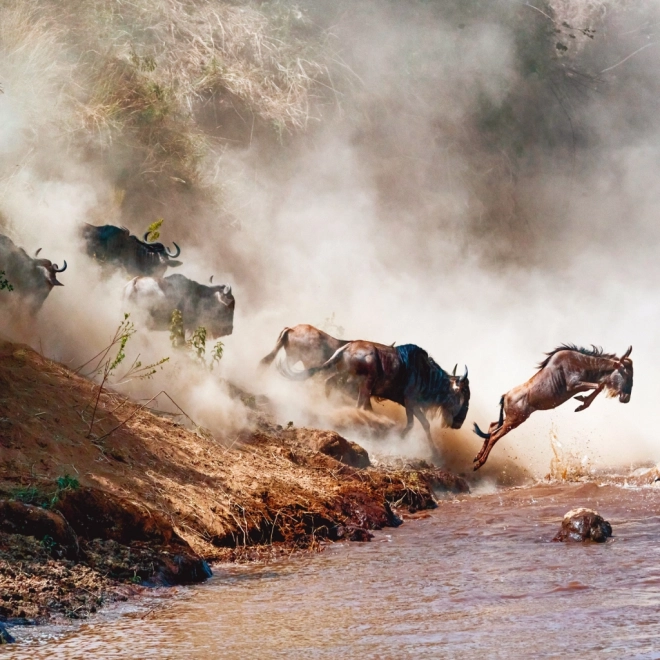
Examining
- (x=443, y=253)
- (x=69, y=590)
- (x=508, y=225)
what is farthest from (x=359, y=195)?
(x=69, y=590)

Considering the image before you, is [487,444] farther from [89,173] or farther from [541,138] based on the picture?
[541,138]

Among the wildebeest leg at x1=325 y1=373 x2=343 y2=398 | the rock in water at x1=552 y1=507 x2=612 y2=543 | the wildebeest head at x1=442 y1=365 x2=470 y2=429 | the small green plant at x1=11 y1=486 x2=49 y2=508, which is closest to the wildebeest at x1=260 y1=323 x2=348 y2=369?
the wildebeest leg at x1=325 y1=373 x2=343 y2=398

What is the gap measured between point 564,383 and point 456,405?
161cm

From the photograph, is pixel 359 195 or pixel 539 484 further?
pixel 359 195

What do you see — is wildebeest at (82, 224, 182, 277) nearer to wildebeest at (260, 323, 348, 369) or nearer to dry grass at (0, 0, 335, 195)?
wildebeest at (260, 323, 348, 369)

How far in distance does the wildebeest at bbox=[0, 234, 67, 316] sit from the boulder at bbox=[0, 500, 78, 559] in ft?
17.1

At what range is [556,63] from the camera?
1029 inches

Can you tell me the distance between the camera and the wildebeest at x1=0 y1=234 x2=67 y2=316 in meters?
10.2

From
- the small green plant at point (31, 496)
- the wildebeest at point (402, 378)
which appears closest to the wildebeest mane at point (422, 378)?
the wildebeest at point (402, 378)

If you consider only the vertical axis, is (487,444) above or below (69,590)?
above

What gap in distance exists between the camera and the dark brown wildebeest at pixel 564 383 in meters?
12.9

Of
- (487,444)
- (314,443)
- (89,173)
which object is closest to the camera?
(314,443)

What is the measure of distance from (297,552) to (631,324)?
17.9 meters

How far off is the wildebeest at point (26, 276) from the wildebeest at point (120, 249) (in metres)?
2.22
